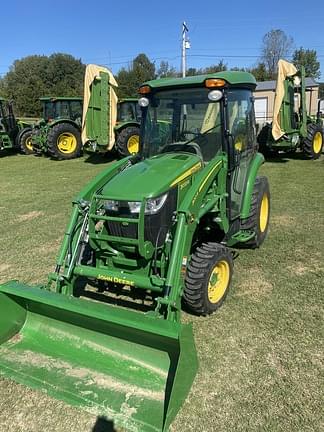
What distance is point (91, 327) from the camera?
121 inches

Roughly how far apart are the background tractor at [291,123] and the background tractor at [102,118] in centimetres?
407

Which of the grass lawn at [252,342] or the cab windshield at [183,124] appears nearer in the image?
the grass lawn at [252,342]

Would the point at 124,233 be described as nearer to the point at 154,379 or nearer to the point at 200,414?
the point at 154,379

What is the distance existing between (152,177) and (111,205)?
450 mm

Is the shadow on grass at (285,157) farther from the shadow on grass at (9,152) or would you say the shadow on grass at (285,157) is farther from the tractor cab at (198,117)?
the shadow on grass at (9,152)

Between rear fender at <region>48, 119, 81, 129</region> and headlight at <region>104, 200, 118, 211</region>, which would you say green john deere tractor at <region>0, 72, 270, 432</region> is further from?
rear fender at <region>48, 119, 81, 129</region>

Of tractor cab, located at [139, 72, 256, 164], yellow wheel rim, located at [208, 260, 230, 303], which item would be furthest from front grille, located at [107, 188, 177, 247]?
tractor cab, located at [139, 72, 256, 164]

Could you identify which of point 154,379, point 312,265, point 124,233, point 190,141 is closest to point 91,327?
point 154,379

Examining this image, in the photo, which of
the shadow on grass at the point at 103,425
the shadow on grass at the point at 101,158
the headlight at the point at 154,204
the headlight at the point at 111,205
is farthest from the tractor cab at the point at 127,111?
the shadow on grass at the point at 103,425

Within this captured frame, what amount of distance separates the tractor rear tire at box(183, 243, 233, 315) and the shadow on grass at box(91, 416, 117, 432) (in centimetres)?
123

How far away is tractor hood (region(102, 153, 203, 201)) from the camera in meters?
3.45

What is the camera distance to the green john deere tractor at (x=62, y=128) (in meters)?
14.5

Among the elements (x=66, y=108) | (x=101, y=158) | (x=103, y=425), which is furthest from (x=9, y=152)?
(x=103, y=425)

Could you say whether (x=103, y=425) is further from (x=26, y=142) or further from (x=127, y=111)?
(x=26, y=142)
